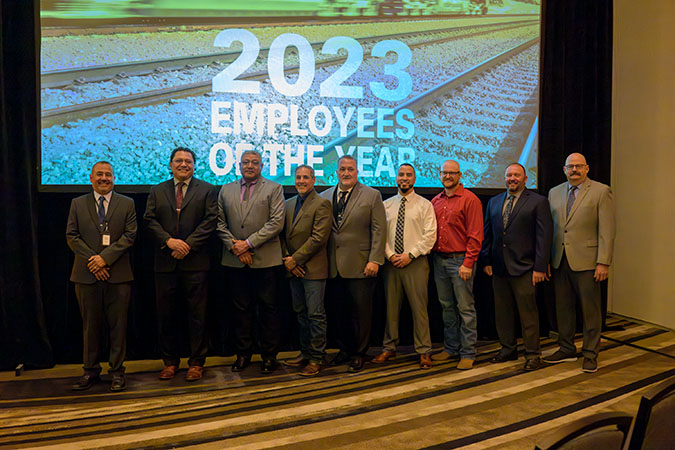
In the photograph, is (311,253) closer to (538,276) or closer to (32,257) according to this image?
(538,276)

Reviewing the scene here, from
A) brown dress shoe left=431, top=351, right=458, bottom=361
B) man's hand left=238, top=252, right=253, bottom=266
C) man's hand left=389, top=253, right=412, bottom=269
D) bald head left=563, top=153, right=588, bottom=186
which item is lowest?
brown dress shoe left=431, top=351, right=458, bottom=361

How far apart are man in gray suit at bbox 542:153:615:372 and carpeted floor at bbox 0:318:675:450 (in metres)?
0.39

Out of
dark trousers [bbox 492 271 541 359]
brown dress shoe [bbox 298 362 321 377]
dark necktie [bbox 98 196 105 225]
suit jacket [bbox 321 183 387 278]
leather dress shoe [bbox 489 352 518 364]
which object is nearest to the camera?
dark necktie [bbox 98 196 105 225]

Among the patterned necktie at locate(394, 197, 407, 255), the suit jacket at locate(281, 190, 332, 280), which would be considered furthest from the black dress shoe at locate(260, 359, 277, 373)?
the patterned necktie at locate(394, 197, 407, 255)

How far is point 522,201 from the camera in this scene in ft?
14.0

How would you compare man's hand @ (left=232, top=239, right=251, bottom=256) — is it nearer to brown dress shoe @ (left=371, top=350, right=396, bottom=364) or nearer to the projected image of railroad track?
the projected image of railroad track

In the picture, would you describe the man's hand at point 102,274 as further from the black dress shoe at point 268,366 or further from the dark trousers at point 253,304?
the black dress shoe at point 268,366

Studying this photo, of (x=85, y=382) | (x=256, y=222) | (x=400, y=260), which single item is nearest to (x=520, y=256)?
(x=400, y=260)

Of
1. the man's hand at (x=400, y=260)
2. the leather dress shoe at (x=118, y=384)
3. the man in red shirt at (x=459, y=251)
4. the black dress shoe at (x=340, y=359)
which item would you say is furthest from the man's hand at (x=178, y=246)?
the man in red shirt at (x=459, y=251)

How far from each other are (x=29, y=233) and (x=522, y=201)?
13.2 ft

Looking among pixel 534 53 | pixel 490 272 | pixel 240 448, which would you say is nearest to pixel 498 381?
pixel 490 272

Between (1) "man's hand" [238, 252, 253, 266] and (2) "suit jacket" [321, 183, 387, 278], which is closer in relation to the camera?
(1) "man's hand" [238, 252, 253, 266]

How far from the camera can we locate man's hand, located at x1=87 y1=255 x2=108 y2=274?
3.66 metres

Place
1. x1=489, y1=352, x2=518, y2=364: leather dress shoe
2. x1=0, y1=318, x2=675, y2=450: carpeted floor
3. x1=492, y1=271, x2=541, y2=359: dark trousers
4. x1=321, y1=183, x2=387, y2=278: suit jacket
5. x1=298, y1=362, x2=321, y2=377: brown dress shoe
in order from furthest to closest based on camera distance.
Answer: x1=489, y1=352, x2=518, y2=364: leather dress shoe
x1=492, y1=271, x2=541, y2=359: dark trousers
x1=321, y1=183, x2=387, y2=278: suit jacket
x1=298, y1=362, x2=321, y2=377: brown dress shoe
x1=0, y1=318, x2=675, y2=450: carpeted floor
